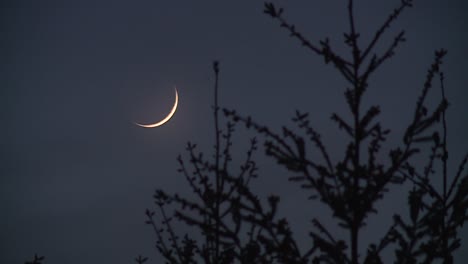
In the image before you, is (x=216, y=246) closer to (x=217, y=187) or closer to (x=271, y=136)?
(x=217, y=187)

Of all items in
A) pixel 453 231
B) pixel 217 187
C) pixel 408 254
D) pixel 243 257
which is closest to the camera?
pixel 408 254

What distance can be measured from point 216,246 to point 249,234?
2.26 ft

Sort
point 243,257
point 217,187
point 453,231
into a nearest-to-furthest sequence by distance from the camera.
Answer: point 453,231, point 243,257, point 217,187

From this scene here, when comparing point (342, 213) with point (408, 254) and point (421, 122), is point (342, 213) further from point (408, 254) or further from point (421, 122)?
point (421, 122)

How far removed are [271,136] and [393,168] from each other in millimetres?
1478

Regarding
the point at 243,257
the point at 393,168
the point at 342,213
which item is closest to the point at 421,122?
the point at 393,168

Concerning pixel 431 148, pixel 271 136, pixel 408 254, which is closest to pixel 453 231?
pixel 408 254

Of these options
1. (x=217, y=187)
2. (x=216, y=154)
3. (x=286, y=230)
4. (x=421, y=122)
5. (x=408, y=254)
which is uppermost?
(x=216, y=154)

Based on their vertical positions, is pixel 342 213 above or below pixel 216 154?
below

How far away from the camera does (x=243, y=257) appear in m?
5.95

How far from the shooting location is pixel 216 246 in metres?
6.32

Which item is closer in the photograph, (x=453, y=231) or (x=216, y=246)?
(x=453, y=231)

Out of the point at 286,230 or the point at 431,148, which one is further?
the point at 431,148

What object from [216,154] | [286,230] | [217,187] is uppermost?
[216,154]
